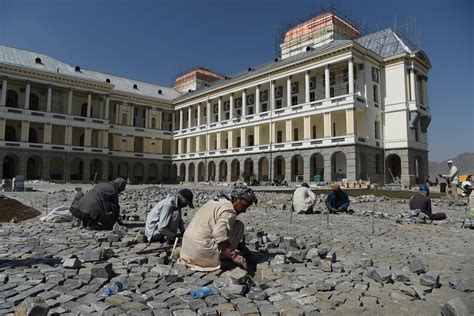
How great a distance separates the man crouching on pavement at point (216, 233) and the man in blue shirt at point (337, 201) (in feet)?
27.1

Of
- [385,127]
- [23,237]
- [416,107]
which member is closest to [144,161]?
[385,127]

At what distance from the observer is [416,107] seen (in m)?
35.2

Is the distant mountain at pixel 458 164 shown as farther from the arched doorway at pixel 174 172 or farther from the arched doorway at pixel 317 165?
the arched doorway at pixel 174 172

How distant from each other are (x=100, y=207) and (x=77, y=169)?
1722 inches

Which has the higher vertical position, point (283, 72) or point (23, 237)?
point (283, 72)

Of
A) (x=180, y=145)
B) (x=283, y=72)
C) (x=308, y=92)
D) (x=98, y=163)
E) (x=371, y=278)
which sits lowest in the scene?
(x=371, y=278)

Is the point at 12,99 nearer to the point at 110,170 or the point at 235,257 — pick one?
the point at 110,170

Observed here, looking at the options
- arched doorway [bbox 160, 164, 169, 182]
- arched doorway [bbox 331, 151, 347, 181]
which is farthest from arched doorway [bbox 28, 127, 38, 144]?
arched doorway [bbox 331, 151, 347, 181]

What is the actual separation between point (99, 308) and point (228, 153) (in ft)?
137

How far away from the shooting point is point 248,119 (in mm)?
43531

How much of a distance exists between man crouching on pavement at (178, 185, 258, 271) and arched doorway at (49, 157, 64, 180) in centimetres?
4463

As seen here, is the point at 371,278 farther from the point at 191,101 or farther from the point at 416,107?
the point at 191,101

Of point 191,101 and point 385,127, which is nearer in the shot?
point 385,127

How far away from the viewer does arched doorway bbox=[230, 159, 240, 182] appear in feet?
146
